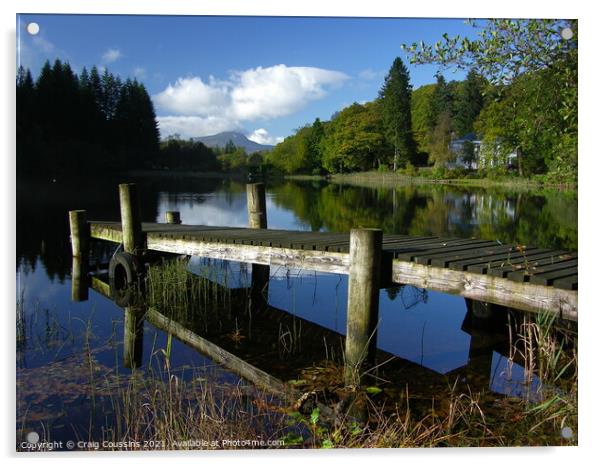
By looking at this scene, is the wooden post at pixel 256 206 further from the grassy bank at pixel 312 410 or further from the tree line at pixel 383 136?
the tree line at pixel 383 136

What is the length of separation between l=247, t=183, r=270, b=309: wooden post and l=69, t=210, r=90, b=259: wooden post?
3.72 metres

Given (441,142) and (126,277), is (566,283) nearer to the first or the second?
(126,277)

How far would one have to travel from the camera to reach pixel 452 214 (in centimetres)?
1922

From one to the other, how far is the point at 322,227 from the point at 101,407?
39.5 ft

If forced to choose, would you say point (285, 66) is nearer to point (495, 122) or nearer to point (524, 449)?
point (495, 122)

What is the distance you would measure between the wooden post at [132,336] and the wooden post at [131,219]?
3.70 feet

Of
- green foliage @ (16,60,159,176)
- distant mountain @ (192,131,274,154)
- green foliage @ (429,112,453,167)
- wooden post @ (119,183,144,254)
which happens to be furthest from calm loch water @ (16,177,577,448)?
green foliage @ (429,112,453,167)

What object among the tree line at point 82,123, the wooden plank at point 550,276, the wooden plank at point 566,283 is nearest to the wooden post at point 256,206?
the tree line at point 82,123

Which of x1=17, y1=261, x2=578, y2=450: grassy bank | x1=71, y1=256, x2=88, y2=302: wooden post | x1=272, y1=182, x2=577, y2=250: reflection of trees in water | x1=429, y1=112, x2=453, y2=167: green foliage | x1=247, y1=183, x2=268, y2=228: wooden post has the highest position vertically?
x1=429, y1=112, x2=453, y2=167: green foliage

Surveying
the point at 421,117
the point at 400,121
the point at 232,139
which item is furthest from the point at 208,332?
the point at 421,117

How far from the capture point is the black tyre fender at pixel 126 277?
771cm

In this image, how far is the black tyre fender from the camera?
771cm

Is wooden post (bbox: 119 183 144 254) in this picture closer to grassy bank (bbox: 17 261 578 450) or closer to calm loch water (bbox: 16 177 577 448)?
calm loch water (bbox: 16 177 577 448)
